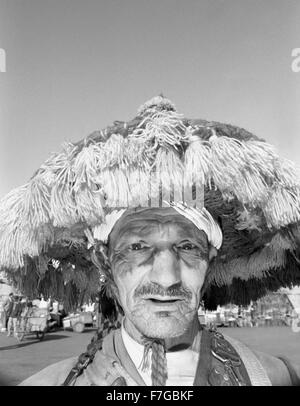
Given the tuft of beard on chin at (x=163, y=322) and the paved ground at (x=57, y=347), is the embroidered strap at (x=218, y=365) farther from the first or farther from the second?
the paved ground at (x=57, y=347)

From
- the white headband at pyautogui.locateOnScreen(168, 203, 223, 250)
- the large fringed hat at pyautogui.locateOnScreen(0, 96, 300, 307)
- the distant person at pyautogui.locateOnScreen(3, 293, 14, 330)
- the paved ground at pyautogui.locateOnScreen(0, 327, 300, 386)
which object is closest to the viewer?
the large fringed hat at pyautogui.locateOnScreen(0, 96, 300, 307)

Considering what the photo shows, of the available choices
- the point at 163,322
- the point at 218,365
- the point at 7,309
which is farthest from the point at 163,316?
the point at 7,309

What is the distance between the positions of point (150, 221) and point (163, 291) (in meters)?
0.18

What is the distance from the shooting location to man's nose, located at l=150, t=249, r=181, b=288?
1.06 m

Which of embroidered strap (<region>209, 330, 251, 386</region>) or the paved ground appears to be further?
the paved ground

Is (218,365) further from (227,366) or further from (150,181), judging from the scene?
(150,181)

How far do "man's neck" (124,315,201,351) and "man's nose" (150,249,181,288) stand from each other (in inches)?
6.3

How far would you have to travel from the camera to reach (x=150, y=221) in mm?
1129

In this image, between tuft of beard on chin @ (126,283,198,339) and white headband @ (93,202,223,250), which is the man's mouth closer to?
tuft of beard on chin @ (126,283,198,339)

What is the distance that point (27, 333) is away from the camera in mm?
7188

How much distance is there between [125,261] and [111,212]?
127mm
